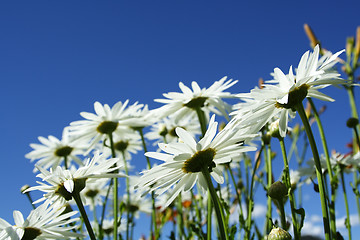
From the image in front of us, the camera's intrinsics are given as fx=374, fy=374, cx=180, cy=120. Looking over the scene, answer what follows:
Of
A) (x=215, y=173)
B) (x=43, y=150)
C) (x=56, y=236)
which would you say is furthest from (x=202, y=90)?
(x=43, y=150)

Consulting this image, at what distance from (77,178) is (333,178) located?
0.76m

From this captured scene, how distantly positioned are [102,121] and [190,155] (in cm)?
90

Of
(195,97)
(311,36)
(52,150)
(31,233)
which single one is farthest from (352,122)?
(52,150)

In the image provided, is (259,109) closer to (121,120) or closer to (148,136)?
(121,120)

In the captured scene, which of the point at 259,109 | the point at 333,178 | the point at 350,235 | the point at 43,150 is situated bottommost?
the point at 350,235

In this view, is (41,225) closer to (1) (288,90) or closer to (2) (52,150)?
(1) (288,90)

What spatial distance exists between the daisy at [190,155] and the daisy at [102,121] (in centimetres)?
78

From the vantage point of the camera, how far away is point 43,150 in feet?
6.16

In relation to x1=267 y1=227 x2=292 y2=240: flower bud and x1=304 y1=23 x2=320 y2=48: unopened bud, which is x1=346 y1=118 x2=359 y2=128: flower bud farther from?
x1=267 y1=227 x2=292 y2=240: flower bud

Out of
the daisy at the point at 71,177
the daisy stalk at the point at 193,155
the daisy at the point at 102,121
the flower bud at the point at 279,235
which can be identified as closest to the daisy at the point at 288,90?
the daisy stalk at the point at 193,155

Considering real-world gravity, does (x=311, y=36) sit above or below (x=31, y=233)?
above

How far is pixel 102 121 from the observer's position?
1680mm

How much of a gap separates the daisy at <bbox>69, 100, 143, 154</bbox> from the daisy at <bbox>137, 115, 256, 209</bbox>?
0.78 meters

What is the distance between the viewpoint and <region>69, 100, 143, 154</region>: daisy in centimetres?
165
